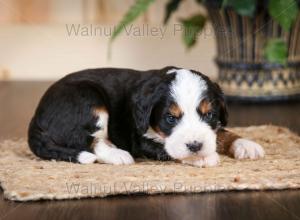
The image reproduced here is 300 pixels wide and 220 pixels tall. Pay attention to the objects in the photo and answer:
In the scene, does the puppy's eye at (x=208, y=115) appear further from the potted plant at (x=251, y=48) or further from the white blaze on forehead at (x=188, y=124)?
the potted plant at (x=251, y=48)

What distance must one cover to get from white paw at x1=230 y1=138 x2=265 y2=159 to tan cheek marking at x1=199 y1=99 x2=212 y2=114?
30 centimetres

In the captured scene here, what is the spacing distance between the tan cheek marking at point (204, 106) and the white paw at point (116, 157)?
15.4 inches

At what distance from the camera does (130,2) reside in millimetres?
5848

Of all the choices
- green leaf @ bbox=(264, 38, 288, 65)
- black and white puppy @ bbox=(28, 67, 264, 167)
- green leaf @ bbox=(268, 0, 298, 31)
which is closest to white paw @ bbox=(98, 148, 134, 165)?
black and white puppy @ bbox=(28, 67, 264, 167)

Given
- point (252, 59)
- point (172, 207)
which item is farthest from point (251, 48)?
point (172, 207)

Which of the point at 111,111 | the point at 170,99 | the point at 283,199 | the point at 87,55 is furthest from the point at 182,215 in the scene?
the point at 87,55

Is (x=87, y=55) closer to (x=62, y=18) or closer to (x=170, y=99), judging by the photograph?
(x=62, y=18)

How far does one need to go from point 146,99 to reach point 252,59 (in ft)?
6.46

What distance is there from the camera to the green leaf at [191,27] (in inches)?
183

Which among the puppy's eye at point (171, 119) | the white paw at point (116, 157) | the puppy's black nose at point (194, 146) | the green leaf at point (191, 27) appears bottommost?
the white paw at point (116, 157)

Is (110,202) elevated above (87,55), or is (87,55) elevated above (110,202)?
(87,55)

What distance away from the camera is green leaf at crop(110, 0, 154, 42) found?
12.1ft

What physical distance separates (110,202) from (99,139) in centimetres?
54

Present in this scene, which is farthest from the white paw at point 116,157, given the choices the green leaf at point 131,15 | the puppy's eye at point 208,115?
the green leaf at point 131,15
